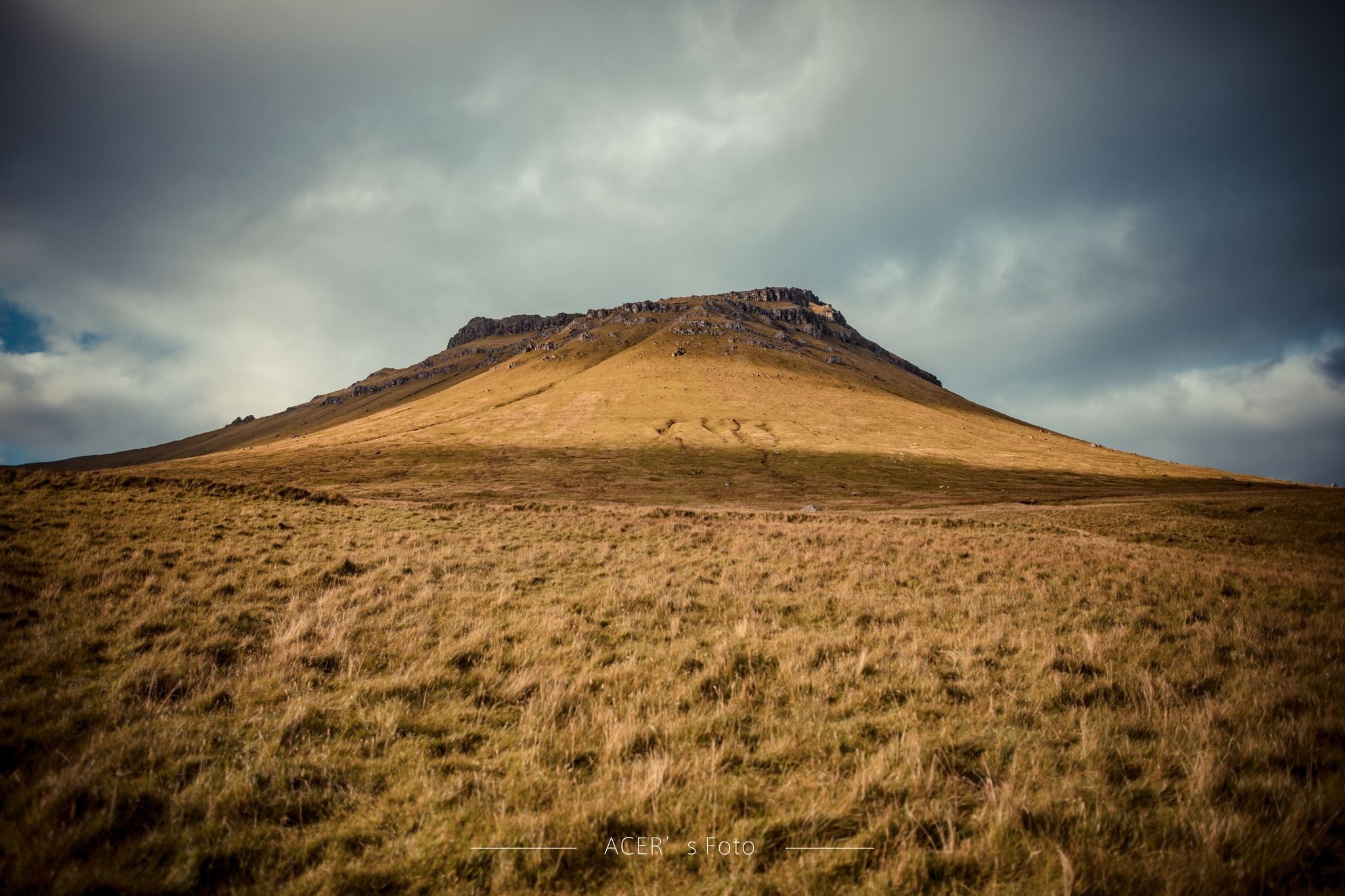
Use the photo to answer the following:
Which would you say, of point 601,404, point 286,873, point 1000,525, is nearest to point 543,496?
point 1000,525

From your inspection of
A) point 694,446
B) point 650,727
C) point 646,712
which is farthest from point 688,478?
point 650,727

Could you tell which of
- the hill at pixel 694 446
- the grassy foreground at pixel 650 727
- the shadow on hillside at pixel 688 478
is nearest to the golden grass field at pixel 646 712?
the grassy foreground at pixel 650 727

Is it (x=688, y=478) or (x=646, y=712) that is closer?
(x=646, y=712)

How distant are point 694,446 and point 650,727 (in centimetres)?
6902

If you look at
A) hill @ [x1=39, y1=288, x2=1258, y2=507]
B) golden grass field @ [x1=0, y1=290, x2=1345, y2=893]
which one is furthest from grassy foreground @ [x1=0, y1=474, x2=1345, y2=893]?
hill @ [x1=39, y1=288, x2=1258, y2=507]

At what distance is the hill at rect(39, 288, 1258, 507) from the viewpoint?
178 ft

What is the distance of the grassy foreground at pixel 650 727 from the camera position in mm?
3912

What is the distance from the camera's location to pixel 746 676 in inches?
287

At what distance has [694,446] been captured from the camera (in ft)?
245

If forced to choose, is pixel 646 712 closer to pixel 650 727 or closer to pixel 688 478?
pixel 650 727

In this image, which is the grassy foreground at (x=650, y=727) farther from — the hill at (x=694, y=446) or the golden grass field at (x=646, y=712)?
the hill at (x=694, y=446)

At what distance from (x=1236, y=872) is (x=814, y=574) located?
10258mm

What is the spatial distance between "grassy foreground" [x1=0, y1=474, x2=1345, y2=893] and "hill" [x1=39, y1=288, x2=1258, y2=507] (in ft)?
107

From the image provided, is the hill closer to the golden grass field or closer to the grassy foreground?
the golden grass field
